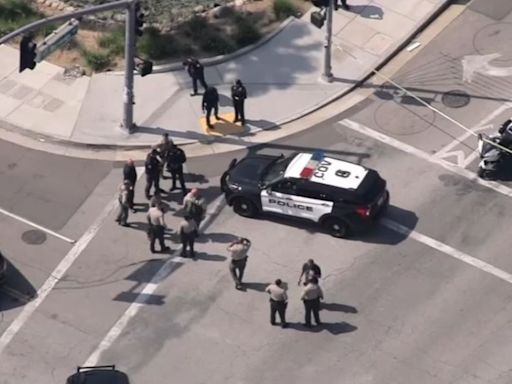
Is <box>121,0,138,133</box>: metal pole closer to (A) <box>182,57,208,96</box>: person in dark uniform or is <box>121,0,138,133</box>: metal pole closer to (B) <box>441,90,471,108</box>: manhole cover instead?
(A) <box>182,57,208,96</box>: person in dark uniform

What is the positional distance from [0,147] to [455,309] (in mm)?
13559

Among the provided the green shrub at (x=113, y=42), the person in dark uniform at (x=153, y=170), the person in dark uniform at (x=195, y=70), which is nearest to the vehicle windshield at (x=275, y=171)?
the person in dark uniform at (x=153, y=170)

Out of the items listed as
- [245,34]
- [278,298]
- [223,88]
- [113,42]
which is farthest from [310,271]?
[113,42]

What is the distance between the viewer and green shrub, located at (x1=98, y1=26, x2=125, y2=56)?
36938mm

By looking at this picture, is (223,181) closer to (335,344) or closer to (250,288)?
(250,288)

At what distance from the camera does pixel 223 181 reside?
3156cm

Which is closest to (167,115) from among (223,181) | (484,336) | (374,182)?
(223,181)

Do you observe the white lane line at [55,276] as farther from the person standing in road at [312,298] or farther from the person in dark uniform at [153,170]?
the person standing in road at [312,298]

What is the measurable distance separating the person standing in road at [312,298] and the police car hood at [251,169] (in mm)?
4307

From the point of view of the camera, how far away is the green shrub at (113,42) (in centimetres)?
3694

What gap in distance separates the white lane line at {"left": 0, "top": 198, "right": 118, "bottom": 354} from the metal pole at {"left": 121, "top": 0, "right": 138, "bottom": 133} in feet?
10.1

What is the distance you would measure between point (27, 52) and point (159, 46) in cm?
765

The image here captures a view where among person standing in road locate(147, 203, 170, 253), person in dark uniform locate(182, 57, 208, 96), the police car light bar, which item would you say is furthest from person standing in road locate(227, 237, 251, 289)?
person in dark uniform locate(182, 57, 208, 96)

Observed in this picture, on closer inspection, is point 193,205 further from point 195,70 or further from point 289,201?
point 195,70
